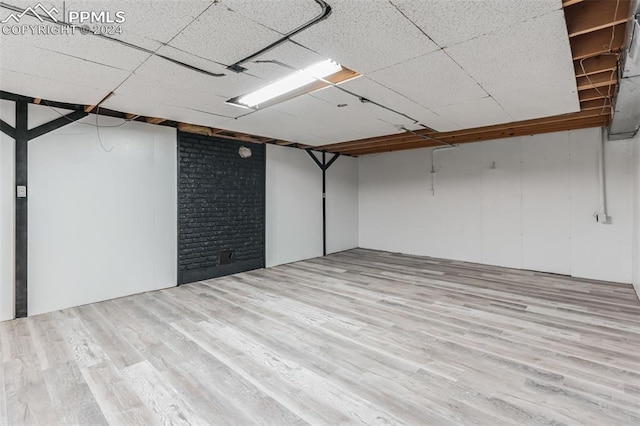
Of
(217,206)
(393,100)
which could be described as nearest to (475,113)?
(393,100)

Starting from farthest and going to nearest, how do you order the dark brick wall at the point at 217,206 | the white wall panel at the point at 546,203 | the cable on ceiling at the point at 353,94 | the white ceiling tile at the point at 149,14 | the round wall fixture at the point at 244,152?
1. the round wall fixture at the point at 244,152
2. the white wall panel at the point at 546,203
3. the dark brick wall at the point at 217,206
4. the cable on ceiling at the point at 353,94
5. the white ceiling tile at the point at 149,14

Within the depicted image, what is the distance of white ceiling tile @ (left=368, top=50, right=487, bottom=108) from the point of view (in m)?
2.37

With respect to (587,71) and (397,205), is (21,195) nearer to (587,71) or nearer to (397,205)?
(587,71)

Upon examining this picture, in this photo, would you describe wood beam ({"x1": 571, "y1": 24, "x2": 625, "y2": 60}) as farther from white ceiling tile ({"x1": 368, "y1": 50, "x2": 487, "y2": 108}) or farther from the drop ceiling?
white ceiling tile ({"x1": 368, "y1": 50, "x2": 487, "y2": 108})

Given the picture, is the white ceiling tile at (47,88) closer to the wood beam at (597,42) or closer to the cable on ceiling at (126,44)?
the cable on ceiling at (126,44)

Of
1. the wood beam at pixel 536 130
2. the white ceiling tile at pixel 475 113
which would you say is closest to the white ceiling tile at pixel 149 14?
the white ceiling tile at pixel 475 113

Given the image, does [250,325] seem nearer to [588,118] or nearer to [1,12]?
[1,12]

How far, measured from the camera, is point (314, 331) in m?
2.90

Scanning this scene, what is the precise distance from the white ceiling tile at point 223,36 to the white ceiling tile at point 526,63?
4.44ft

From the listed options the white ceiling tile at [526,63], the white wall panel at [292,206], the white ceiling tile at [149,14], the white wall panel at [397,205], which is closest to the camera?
the white ceiling tile at [149,14]

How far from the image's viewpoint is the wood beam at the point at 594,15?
5.79ft

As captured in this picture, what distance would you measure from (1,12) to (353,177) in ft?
21.6

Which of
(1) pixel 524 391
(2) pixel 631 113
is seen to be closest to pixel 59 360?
(1) pixel 524 391

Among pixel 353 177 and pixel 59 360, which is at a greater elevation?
pixel 353 177
